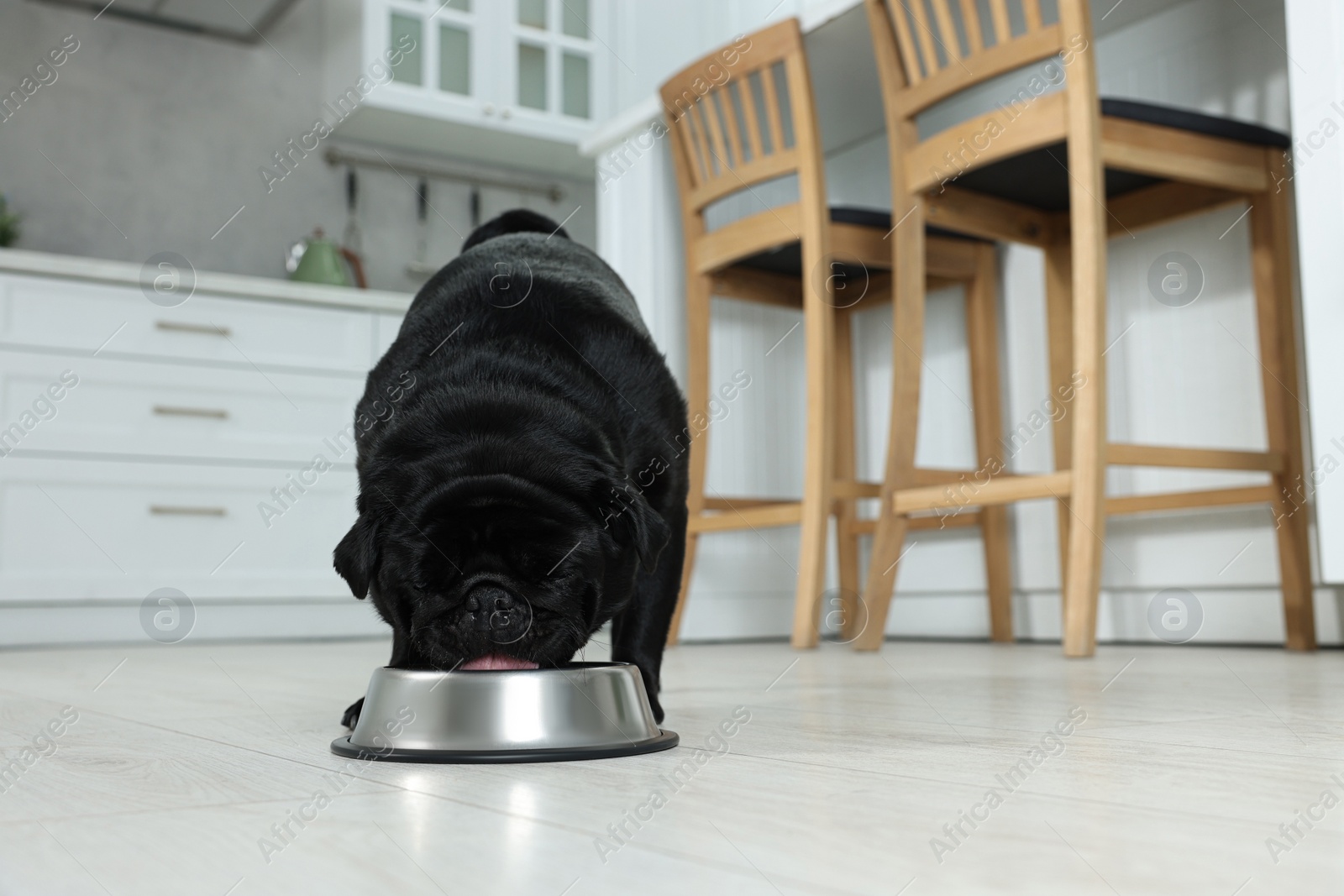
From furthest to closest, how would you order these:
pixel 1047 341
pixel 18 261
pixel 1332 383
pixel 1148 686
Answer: pixel 18 261, pixel 1047 341, pixel 1332 383, pixel 1148 686

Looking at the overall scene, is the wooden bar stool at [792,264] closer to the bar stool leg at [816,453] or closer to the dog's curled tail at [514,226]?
the bar stool leg at [816,453]

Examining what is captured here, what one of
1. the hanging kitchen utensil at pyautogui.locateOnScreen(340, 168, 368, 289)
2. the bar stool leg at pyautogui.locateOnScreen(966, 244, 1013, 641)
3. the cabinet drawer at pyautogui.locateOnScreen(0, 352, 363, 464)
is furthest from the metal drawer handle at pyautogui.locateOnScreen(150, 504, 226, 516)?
the bar stool leg at pyautogui.locateOnScreen(966, 244, 1013, 641)

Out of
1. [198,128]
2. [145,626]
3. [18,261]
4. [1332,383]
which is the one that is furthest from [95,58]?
[1332,383]

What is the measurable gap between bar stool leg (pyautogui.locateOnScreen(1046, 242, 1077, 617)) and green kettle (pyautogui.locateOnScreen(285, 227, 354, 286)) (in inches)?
80.5

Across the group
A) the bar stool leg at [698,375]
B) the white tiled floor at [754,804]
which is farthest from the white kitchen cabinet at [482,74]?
the white tiled floor at [754,804]

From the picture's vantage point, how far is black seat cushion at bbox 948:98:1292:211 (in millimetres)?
1915

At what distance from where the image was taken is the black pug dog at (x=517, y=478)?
95 centimetres

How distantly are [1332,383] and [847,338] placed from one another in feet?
4.42

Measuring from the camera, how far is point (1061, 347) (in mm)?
2471

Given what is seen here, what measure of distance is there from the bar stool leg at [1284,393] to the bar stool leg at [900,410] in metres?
0.55

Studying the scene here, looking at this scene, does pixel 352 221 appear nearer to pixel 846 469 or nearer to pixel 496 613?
pixel 846 469

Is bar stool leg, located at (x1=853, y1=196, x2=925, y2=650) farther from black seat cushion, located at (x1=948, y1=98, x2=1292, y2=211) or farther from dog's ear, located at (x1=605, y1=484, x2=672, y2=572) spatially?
dog's ear, located at (x1=605, y1=484, x2=672, y2=572)

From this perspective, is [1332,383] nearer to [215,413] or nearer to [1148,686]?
[1148,686]

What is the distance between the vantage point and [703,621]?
2.88 meters
